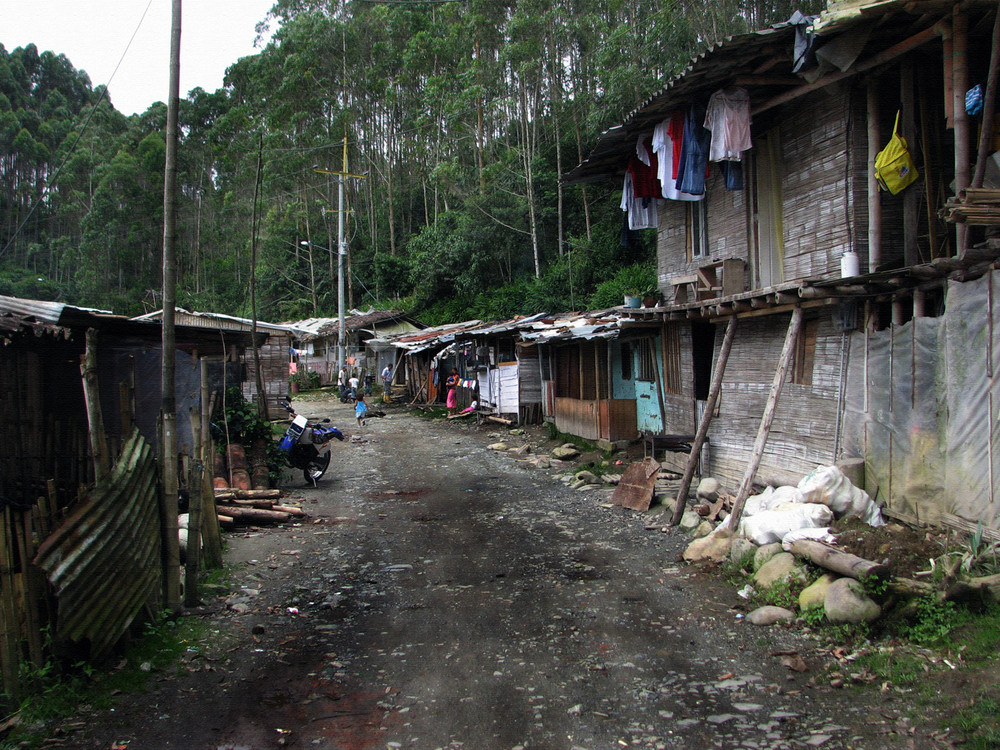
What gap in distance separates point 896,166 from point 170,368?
7.73 meters

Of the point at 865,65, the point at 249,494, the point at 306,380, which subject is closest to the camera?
the point at 865,65

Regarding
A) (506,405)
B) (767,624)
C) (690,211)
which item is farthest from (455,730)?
(506,405)

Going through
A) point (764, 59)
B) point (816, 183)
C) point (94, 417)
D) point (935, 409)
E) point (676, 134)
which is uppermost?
point (764, 59)

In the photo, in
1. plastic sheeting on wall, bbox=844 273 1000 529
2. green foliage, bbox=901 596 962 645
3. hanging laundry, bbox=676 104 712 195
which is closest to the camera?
green foliage, bbox=901 596 962 645

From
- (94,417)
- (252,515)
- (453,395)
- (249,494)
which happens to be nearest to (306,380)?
(453,395)

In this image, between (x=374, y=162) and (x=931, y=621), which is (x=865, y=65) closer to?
(x=931, y=621)

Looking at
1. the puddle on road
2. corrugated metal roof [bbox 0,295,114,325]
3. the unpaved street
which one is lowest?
the unpaved street

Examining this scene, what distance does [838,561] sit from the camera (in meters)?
5.63

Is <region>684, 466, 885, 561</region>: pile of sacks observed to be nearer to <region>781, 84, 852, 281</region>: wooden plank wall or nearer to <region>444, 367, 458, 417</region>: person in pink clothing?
<region>781, 84, 852, 281</region>: wooden plank wall

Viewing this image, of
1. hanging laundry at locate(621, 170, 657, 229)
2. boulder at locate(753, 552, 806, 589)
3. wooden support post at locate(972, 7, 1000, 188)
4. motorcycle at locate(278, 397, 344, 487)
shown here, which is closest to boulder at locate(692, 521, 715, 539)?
boulder at locate(753, 552, 806, 589)

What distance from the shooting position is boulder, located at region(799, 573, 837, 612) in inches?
217

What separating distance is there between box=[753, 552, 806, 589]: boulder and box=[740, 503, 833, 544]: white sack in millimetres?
392

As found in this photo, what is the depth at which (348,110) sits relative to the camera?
4216cm

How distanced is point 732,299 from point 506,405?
11.2 meters
